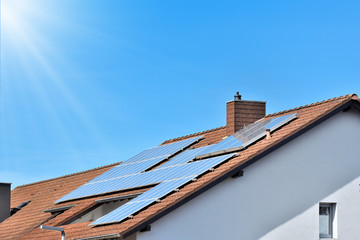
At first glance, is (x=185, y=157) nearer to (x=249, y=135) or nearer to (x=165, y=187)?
(x=249, y=135)

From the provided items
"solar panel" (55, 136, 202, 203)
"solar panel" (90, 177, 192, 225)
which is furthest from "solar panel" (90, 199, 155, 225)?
"solar panel" (55, 136, 202, 203)

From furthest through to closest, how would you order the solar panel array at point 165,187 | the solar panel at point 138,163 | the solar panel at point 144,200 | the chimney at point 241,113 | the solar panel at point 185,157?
the chimney at point 241,113, the solar panel at point 138,163, the solar panel at point 185,157, the solar panel array at point 165,187, the solar panel at point 144,200

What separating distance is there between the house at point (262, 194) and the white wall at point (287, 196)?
0.10 ft

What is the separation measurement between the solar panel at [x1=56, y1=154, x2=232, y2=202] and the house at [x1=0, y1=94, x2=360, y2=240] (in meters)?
0.11

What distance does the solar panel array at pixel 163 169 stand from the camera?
1035 inches

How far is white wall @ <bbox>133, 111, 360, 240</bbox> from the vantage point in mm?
25266

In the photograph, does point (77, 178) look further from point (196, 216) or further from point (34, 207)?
point (196, 216)

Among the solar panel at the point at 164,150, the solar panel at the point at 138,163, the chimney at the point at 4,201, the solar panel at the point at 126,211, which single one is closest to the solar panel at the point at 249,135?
the solar panel at the point at 164,150

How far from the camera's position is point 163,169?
97.7ft

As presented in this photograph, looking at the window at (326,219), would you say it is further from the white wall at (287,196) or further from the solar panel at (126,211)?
the solar panel at (126,211)

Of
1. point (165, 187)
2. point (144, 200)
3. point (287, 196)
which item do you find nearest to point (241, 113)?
point (287, 196)

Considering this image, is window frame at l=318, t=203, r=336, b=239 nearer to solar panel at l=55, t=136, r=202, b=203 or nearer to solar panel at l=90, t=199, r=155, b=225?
solar panel at l=90, t=199, r=155, b=225

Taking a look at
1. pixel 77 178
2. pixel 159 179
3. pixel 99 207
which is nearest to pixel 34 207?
pixel 77 178

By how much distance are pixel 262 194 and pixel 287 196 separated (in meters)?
0.90
